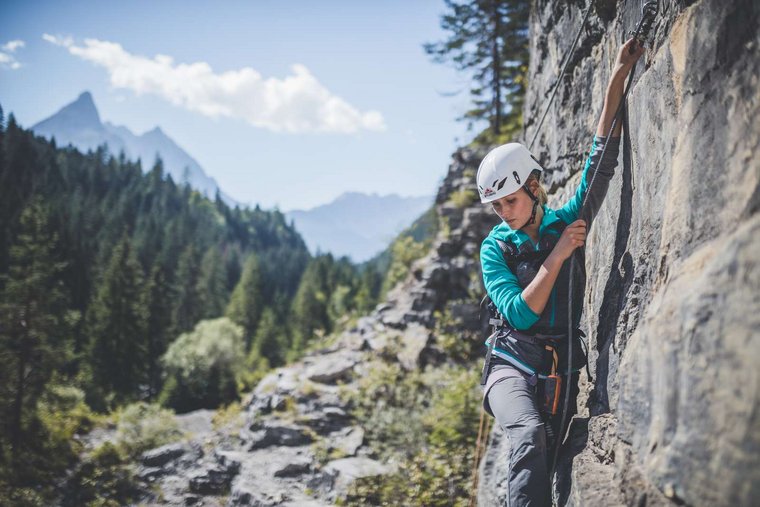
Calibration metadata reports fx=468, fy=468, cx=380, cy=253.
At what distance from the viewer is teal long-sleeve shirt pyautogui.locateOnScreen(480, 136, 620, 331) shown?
3.32 meters

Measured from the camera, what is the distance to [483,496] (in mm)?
5973

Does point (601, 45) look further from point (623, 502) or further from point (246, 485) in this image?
point (246, 485)

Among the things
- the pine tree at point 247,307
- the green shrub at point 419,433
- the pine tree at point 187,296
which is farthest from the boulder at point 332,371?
the pine tree at point 187,296

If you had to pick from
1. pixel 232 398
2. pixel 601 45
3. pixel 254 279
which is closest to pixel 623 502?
pixel 601 45

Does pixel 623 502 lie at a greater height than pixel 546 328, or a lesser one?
lesser

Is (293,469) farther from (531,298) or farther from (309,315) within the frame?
(309,315)

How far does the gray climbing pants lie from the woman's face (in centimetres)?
119

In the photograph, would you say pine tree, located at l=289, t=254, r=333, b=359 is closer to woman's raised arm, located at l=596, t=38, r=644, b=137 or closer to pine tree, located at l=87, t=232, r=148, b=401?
pine tree, located at l=87, t=232, r=148, b=401

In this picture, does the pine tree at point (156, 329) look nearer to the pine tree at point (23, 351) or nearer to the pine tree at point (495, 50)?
the pine tree at point (23, 351)

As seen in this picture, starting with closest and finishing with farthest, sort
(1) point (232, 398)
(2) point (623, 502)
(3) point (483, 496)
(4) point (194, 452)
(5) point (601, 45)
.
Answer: (2) point (623, 502) → (5) point (601, 45) → (3) point (483, 496) → (4) point (194, 452) → (1) point (232, 398)

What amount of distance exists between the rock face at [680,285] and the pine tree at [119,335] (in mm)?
44123

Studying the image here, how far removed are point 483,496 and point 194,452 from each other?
49.3ft

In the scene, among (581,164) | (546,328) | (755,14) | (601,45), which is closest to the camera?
(755,14)

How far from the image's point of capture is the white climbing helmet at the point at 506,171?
12.3 feet
